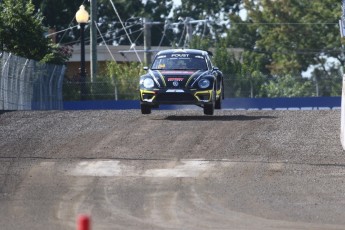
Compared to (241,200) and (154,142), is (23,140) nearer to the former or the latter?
(154,142)

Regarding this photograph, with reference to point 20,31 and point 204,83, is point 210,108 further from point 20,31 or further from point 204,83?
point 20,31

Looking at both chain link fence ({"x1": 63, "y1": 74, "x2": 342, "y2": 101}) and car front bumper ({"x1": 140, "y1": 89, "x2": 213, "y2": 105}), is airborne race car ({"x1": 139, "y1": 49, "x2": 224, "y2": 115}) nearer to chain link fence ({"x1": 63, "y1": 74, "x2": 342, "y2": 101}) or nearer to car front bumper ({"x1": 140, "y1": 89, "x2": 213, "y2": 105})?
car front bumper ({"x1": 140, "y1": 89, "x2": 213, "y2": 105})

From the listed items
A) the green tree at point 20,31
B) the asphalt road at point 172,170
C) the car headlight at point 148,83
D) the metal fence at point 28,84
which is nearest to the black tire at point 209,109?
the asphalt road at point 172,170

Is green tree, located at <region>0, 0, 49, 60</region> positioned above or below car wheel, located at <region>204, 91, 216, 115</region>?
above

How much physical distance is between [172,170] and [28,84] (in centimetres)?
1883

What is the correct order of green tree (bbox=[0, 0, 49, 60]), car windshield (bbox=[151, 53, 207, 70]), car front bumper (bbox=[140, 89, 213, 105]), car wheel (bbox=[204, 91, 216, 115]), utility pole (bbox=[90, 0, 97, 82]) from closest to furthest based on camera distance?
car front bumper (bbox=[140, 89, 213, 105])
car wheel (bbox=[204, 91, 216, 115])
car windshield (bbox=[151, 53, 207, 70])
green tree (bbox=[0, 0, 49, 60])
utility pole (bbox=[90, 0, 97, 82])

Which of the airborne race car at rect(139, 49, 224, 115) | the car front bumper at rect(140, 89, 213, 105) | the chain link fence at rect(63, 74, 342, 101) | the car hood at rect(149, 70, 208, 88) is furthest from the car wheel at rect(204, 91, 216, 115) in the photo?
the chain link fence at rect(63, 74, 342, 101)

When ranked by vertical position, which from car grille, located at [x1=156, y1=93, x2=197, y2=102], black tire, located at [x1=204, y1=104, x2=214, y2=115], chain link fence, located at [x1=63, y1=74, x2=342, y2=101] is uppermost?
car grille, located at [x1=156, y1=93, x2=197, y2=102]

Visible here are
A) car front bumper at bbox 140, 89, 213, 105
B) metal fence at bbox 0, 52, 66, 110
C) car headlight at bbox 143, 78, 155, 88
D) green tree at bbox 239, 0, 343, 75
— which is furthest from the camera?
green tree at bbox 239, 0, 343, 75

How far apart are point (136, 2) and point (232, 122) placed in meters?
61.6

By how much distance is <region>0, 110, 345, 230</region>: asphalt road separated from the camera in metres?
16.2

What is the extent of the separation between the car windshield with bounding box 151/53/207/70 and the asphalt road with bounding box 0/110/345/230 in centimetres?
116

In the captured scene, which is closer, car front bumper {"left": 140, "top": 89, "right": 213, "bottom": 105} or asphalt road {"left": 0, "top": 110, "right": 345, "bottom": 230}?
asphalt road {"left": 0, "top": 110, "right": 345, "bottom": 230}

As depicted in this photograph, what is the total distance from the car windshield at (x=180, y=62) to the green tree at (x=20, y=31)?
48.9 ft
